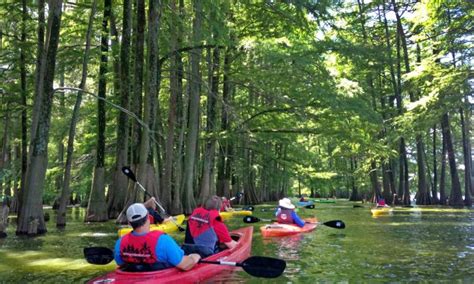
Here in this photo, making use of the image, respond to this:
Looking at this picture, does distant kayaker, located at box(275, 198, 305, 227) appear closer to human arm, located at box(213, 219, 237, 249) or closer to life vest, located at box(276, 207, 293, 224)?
life vest, located at box(276, 207, 293, 224)

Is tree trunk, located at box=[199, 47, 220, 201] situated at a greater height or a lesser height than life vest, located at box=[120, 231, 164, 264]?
greater

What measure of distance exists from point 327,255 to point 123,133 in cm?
1092

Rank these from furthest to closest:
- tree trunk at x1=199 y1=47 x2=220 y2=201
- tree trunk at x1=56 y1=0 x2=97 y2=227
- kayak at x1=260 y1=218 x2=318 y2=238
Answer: tree trunk at x1=199 y1=47 x2=220 y2=201 → tree trunk at x1=56 y1=0 x2=97 y2=227 → kayak at x1=260 y1=218 x2=318 y2=238

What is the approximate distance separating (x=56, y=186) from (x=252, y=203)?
13.9m

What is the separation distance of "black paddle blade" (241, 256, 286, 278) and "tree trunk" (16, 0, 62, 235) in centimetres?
832

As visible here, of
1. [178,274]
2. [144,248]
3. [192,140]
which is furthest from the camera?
[192,140]

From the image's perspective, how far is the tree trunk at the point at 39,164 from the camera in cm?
1321

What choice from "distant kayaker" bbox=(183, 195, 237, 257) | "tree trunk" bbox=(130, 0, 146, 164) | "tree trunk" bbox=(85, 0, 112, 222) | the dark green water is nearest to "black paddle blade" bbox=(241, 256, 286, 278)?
the dark green water

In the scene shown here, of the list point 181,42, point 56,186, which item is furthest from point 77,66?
point 56,186

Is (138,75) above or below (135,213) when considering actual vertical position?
above

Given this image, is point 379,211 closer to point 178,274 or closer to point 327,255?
point 327,255

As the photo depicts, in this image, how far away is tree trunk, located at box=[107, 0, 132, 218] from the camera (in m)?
18.5

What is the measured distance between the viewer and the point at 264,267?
22.8 feet

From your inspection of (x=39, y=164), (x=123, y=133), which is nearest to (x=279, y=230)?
(x=39, y=164)
